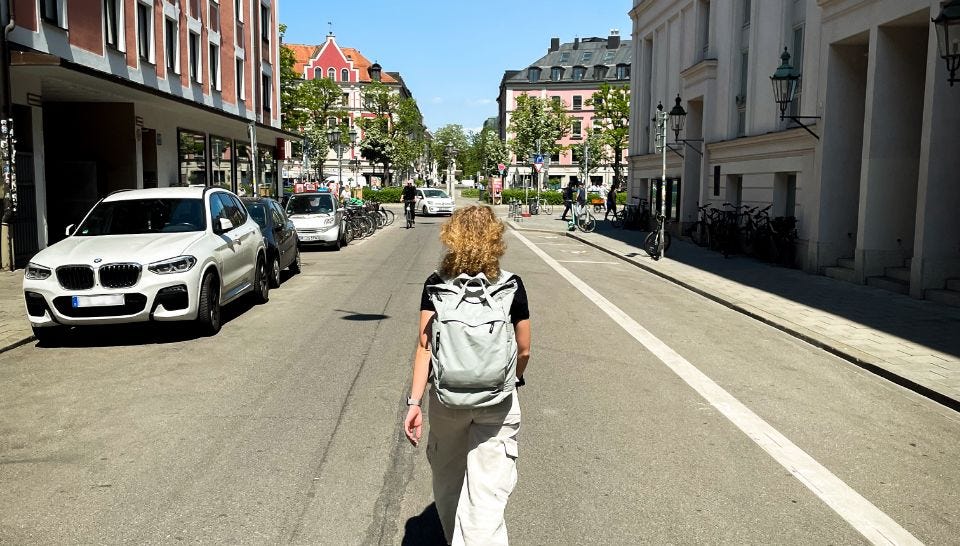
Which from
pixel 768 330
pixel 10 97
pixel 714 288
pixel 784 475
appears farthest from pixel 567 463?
pixel 10 97

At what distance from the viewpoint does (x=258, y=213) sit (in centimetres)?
1502

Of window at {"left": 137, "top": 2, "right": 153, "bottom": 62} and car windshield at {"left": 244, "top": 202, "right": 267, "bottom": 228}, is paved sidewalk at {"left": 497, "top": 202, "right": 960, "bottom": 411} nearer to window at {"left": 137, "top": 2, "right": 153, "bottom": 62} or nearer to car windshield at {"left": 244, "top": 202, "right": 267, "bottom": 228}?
car windshield at {"left": 244, "top": 202, "right": 267, "bottom": 228}

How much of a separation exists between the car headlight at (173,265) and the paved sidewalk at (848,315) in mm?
7086

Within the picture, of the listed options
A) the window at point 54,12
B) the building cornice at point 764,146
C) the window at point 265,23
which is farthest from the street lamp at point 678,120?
the window at point 265,23

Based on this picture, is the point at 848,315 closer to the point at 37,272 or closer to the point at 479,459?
the point at 479,459

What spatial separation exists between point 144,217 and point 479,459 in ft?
27.4

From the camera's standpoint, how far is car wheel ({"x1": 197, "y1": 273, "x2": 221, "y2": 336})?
30.9ft

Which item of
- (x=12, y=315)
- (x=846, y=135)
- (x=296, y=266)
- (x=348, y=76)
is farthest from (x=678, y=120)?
(x=348, y=76)

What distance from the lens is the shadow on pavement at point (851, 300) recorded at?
34.4 ft

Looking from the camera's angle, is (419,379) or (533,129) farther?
(533,129)

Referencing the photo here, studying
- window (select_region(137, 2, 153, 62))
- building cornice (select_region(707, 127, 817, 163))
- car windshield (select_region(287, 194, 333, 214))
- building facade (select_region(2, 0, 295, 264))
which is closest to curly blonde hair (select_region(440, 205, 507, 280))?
building facade (select_region(2, 0, 295, 264))

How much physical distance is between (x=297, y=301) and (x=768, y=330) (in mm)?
6646

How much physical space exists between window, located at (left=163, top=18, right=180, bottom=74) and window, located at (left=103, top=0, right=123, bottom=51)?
405 cm

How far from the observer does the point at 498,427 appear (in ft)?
11.1
